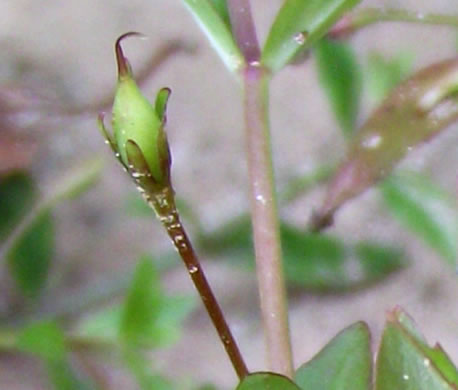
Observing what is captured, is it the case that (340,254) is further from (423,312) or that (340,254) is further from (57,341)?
(57,341)

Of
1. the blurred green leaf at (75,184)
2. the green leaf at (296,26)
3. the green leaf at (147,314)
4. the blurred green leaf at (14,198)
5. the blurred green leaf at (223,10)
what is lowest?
the green leaf at (147,314)

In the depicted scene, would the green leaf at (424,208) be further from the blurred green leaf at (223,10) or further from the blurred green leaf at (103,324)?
the blurred green leaf at (223,10)

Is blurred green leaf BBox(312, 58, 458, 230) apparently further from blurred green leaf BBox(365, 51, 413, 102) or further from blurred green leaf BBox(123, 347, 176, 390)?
blurred green leaf BBox(365, 51, 413, 102)

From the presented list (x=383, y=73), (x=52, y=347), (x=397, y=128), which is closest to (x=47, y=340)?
(x=52, y=347)

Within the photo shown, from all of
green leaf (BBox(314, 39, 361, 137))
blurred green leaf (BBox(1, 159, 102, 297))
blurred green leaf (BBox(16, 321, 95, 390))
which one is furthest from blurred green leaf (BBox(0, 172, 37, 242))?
green leaf (BBox(314, 39, 361, 137))

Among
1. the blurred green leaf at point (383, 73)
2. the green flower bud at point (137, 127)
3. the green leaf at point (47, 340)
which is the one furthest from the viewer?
the blurred green leaf at point (383, 73)

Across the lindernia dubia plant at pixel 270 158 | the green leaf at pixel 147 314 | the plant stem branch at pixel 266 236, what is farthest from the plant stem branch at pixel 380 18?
the green leaf at pixel 147 314

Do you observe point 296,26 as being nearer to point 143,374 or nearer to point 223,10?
point 223,10
